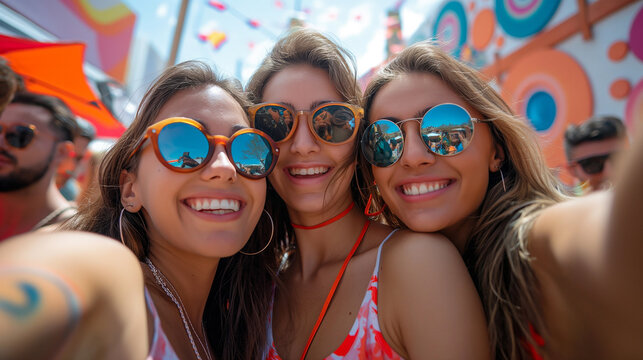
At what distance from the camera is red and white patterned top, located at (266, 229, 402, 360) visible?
1513 mm

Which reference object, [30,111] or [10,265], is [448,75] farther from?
[30,111]

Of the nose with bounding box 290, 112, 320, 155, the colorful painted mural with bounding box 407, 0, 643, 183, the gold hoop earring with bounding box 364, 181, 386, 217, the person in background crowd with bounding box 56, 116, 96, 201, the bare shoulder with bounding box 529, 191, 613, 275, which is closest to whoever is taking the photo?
the bare shoulder with bounding box 529, 191, 613, 275

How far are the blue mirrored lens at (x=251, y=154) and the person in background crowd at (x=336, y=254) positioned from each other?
9.3 inches

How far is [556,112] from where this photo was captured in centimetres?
567

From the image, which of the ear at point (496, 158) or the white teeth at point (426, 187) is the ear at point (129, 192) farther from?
the ear at point (496, 158)

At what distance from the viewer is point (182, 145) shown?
5.17ft

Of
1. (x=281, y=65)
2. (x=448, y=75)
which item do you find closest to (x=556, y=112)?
(x=448, y=75)

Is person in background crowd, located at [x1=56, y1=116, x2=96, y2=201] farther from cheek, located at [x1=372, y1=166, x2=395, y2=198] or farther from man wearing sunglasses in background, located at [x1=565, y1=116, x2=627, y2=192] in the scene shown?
man wearing sunglasses in background, located at [x1=565, y1=116, x2=627, y2=192]

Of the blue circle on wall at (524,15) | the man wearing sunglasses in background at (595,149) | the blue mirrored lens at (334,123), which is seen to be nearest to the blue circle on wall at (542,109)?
the blue circle on wall at (524,15)

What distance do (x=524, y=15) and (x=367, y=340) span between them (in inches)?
266

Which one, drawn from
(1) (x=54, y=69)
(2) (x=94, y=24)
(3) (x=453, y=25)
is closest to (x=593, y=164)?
(3) (x=453, y=25)

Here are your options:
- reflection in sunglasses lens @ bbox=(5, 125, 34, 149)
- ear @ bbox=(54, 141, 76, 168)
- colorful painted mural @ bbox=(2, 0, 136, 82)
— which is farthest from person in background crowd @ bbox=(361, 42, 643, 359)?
colorful painted mural @ bbox=(2, 0, 136, 82)

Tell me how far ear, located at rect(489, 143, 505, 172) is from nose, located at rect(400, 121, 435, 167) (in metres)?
0.36

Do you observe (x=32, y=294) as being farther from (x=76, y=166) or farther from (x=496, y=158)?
(x=76, y=166)
